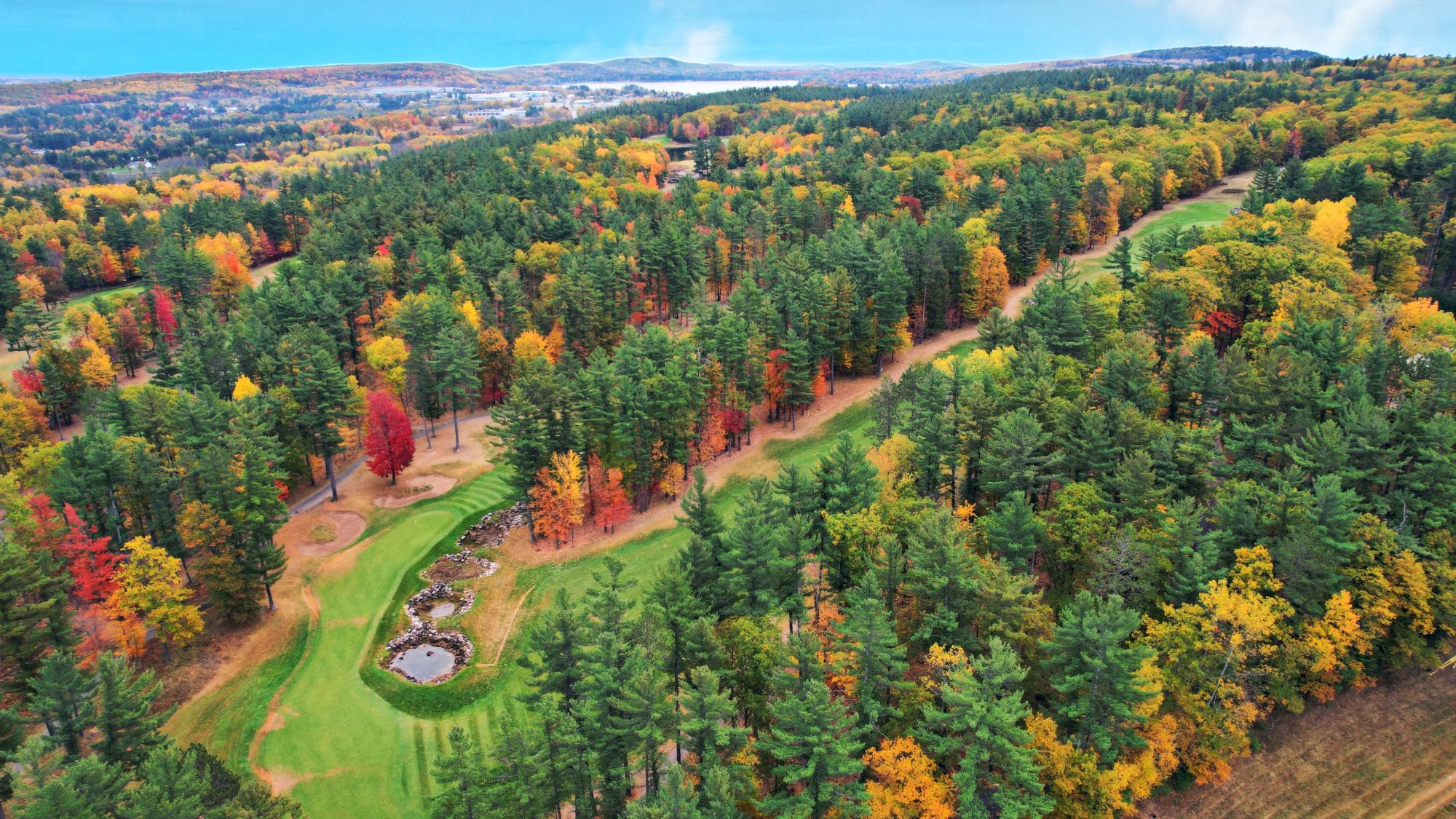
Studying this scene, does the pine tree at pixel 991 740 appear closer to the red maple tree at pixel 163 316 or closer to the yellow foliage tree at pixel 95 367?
the yellow foliage tree at pixel 95 367

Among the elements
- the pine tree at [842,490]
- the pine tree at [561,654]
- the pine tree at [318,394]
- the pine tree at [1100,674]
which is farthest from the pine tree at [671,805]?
the pine tree at [318,394]

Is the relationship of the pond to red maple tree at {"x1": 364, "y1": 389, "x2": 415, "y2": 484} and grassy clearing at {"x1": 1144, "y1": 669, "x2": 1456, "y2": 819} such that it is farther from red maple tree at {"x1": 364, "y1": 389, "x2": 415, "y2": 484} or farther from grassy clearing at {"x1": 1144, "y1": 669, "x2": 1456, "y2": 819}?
grassy clearing at {"x1": 1144, "y1": 669, "x2": 1456, "y2": 819}

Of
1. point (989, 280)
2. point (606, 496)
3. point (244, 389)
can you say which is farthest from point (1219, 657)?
point (244, 389)

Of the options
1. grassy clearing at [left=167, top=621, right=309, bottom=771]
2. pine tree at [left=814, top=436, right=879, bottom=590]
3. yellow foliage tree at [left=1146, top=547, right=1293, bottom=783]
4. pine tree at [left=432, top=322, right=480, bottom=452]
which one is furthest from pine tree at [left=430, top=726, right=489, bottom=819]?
pine tree at [left=432, top=322, right=480, bottom=452]

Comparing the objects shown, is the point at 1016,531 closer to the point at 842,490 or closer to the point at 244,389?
the point at 842,490

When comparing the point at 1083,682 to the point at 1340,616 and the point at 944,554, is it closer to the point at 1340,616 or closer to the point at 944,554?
the point at 944,554

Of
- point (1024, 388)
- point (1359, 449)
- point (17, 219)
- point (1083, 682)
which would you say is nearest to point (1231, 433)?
point (1359, 449)

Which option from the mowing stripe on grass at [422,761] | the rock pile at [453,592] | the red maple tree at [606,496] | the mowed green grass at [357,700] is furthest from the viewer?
the red maple tree at [606,496]
